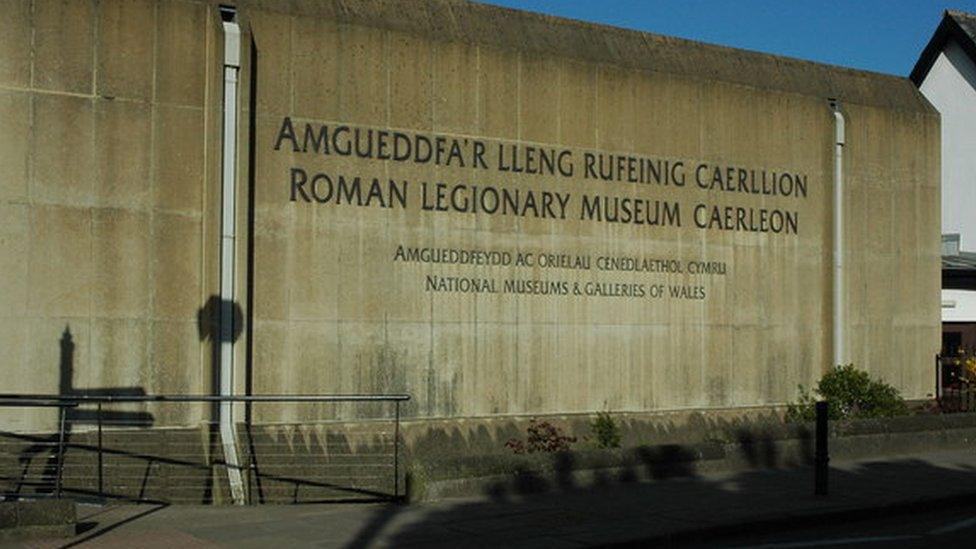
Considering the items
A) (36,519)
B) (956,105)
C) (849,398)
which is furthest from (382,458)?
(956,105)

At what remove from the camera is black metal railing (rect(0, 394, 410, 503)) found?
14.8 m

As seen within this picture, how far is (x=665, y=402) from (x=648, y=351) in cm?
86

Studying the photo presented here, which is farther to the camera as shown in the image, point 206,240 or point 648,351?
point 648,351

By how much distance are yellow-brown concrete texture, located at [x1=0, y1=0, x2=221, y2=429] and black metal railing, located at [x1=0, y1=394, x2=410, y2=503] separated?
262 mm


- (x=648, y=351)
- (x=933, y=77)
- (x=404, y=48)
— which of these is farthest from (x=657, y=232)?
(x=933, y=77)

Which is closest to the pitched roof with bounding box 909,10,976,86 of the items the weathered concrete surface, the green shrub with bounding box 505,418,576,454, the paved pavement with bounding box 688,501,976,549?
the green shrub with bounding box 505,418,576,454

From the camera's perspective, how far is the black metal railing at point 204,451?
14.8 m

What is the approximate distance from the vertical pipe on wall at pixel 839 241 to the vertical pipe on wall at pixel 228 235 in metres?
11.3

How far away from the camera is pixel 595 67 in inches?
788

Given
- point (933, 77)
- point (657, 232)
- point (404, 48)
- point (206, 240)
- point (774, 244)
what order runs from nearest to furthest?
point (206, 240) < point (404, 48) < point (657, 232) < point (774, 244) < point (933, 77)

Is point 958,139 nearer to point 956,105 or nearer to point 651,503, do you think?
point 956,105

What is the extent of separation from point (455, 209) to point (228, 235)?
11.8ft

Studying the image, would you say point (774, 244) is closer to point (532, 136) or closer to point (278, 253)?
Result: point (532, 136)

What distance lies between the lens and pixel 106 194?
15.7 m
